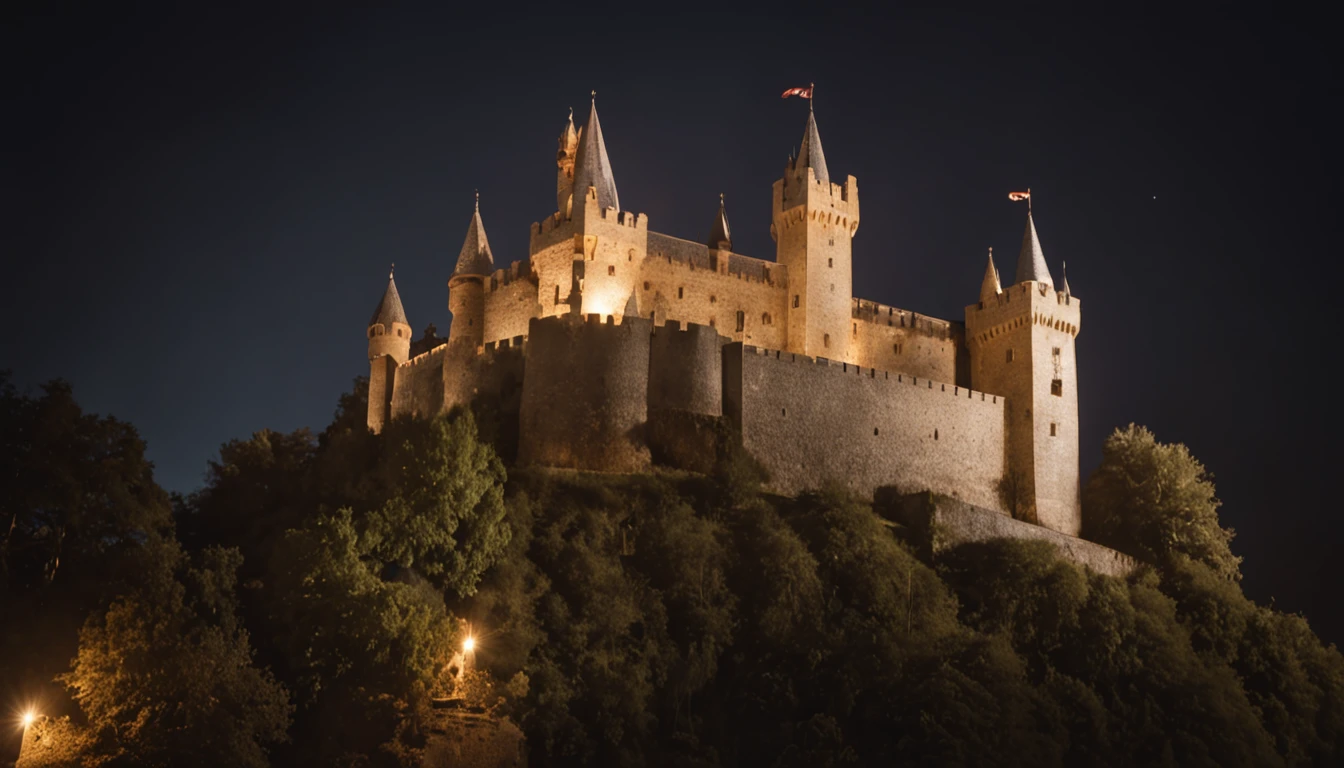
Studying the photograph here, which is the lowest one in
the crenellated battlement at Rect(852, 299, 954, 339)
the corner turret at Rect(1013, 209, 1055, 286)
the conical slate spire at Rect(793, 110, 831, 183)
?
the crenellated battlement at Rect(852, 299, 954, 339)

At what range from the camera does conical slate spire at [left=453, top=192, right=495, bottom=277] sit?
184ft

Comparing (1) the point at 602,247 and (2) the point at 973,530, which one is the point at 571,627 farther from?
(1) the point at 602,247

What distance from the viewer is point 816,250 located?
58.1 meters

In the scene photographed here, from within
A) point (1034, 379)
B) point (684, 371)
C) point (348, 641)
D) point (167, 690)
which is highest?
point (1034, 379)

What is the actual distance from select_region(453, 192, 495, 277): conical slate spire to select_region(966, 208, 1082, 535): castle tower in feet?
71.2

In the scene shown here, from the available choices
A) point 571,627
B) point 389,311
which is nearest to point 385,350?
point 389,311

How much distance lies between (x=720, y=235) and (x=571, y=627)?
90.9 ft

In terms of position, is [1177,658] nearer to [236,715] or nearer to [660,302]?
[660,302]

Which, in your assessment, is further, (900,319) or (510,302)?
(900,319)

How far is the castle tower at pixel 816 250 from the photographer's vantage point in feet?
188

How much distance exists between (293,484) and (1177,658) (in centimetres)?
2882

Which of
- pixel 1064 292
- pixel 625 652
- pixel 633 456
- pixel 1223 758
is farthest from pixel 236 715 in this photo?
pixel 1064 292

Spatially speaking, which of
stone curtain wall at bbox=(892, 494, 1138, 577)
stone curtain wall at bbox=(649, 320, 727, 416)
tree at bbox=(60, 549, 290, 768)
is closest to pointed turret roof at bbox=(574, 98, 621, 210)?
stone curtain wall at bbox=(649, 320, 727, 416)

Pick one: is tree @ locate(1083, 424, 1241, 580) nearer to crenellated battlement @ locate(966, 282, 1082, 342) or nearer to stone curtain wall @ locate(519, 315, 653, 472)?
crenellated battlement @ locate(966, 282, 1082, 342)
